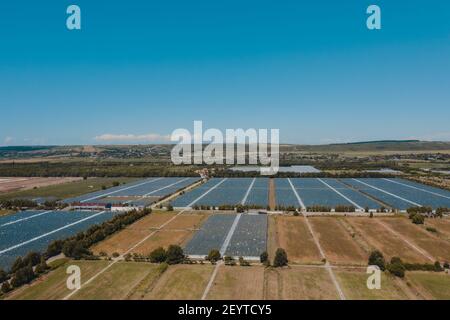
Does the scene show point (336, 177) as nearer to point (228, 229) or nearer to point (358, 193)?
point (358, 193)

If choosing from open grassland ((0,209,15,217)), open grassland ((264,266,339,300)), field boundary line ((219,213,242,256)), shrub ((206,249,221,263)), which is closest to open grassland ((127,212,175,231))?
field boundary line ((219,213,242,256))

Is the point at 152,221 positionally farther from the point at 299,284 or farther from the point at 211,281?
the point at 299,284

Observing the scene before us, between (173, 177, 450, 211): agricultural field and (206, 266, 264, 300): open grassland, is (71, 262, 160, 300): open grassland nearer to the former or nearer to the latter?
(206, 266, 264, 300): open grassland

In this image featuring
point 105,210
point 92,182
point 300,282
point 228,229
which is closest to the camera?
point 300,282

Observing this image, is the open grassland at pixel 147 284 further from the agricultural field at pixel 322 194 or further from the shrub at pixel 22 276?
the agricultural field at pixel 322 194

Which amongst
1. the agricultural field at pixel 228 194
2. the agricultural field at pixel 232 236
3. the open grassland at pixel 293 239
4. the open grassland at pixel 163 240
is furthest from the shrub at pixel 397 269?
the agricultural field at pixel 228 194

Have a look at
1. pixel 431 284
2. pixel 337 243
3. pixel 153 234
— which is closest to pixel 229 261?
pixel 337 243
